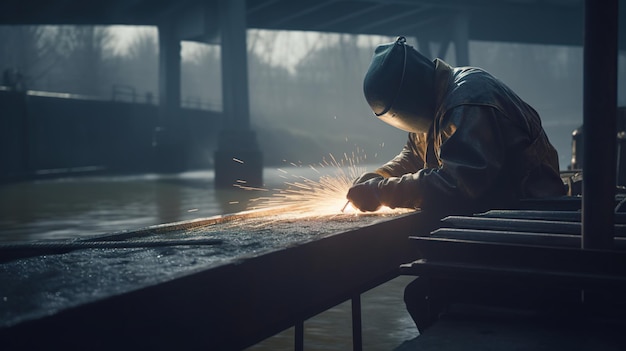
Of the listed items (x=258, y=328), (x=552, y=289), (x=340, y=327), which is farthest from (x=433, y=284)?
(x=340, y=327)

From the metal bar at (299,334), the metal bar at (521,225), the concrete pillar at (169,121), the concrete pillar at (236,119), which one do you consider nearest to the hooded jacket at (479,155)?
the metal bar at (521,225)

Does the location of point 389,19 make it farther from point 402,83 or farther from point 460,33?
point 402,83

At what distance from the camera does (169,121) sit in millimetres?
28375

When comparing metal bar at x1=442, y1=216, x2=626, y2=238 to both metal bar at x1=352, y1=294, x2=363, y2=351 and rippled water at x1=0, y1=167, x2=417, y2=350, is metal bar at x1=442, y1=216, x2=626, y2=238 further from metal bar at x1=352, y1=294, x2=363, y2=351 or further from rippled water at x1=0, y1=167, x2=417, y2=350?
rippled water at x1=0, y1=167, x2=417, y2=350

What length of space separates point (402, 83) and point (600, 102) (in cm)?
175

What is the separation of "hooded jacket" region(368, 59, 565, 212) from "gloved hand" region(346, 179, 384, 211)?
47mm

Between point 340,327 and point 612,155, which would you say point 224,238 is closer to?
point 612,155

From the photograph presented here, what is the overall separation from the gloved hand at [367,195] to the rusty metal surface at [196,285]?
1.03 ft

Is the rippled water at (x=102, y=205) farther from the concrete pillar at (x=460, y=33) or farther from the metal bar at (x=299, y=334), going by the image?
the concrete pillar at (x=460, y=33)

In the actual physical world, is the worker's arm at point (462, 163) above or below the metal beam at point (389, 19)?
below

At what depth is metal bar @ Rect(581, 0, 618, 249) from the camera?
217 cm

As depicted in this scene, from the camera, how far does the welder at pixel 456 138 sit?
3.36 m

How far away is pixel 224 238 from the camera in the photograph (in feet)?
9.96

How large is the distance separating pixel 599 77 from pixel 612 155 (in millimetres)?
244
